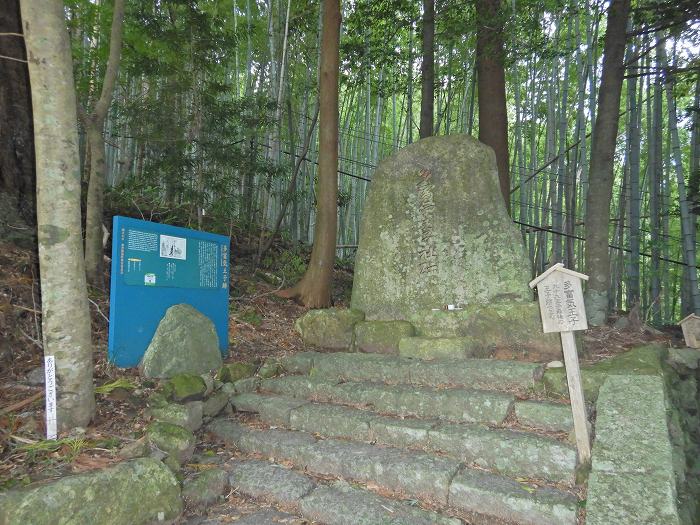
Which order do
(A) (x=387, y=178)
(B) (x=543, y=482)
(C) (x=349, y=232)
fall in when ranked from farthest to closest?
1. (C) (x=349, y=232)
2. (A) (x=387, y=178)
3. (B) (x=543, y=482)

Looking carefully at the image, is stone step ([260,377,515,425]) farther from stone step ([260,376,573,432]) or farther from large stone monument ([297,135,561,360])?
large stone monument ([297,135,561,360])

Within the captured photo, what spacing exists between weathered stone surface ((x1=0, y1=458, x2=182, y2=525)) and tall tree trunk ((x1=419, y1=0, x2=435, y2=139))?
6020 mm

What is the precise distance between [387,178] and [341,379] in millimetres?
2155

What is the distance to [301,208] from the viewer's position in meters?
9.02

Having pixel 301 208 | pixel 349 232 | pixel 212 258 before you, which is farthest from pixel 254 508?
pixel 349 232

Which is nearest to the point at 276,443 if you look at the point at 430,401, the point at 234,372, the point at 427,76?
the point at 234,372

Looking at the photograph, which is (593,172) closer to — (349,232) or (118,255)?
(118,255)

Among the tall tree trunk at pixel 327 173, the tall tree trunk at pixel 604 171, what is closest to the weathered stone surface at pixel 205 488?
the tall tree trunk at pixel 327 173

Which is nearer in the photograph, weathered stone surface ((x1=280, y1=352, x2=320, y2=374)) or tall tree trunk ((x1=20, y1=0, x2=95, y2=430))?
tall tree trunk ((x1=20, y1=0, x2=95, y2=430))

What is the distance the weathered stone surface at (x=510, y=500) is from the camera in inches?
76.4

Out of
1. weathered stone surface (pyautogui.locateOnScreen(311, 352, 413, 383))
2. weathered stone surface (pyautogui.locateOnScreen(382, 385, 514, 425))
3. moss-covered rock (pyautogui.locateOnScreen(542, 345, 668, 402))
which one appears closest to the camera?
weathered stone surface (pyautogui.locateOnScreen(382, 385, 514, 425))

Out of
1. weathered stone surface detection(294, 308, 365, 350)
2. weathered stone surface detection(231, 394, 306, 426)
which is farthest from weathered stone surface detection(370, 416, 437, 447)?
weathered stone surface detection(294, 308, 365, 350)

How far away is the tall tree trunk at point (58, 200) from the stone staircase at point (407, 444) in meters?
1.08

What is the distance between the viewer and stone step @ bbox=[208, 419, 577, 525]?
1994 millimetres
